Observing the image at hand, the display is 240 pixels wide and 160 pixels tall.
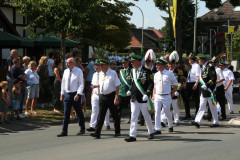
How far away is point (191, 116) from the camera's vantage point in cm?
1545

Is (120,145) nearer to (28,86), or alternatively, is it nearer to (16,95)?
(16,95)

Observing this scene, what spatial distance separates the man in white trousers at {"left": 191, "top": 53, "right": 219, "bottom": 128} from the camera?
12.3 meters

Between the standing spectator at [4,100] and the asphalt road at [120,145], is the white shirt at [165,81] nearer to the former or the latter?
the asphalt road at [120,145]

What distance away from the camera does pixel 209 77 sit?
1255cm

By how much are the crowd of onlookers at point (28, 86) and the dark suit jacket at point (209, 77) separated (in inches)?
140

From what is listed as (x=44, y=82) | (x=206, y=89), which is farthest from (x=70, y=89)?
(x=44, y=82)

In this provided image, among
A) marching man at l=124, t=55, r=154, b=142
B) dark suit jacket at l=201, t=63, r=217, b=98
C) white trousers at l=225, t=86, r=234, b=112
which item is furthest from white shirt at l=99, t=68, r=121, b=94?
white trousers at l=225, t=86, r=234, b=112

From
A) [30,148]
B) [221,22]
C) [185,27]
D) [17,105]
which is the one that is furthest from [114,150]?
[221,22]

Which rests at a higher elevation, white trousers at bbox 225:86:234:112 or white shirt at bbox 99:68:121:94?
white shirt at bbox 99:68:121:94

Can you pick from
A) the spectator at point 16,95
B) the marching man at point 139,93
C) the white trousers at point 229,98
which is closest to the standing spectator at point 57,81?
the spectator at point 16,95

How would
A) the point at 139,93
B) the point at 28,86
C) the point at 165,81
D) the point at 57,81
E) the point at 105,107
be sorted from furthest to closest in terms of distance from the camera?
the point at 57,81
the point at 28,86
the point at 165,81
the point at 105,107
the point at 139,93

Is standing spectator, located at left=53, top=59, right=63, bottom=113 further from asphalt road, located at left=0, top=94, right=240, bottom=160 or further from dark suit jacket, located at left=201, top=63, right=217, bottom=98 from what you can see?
dark suit jacket, located at left=201, top=63, right=217, bottom=98

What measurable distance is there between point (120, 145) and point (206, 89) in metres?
3.59

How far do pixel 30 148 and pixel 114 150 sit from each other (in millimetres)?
1770
